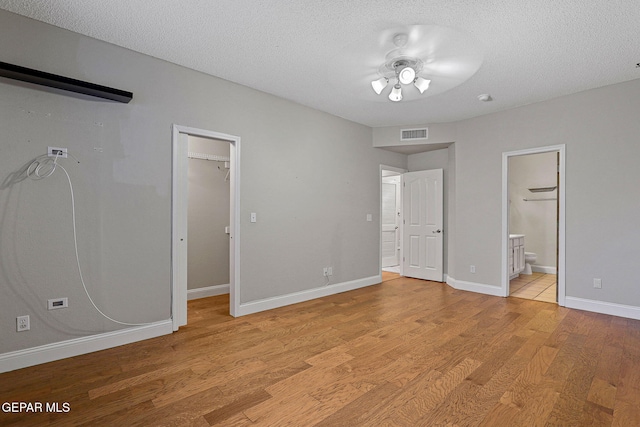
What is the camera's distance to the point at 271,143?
4070 millimetres

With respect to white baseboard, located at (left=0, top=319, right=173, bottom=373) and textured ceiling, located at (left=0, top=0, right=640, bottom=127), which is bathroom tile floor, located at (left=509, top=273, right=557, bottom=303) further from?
white baseboard, located at (left=0, top=319, right=173, bottom=373)

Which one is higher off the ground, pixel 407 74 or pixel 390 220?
pixel 407 74

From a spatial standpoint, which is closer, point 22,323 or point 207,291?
point 22,323

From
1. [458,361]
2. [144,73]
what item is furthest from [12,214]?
[458,361]

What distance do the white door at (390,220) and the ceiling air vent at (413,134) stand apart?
217cm

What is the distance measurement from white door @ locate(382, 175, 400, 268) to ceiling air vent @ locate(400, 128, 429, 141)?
217cm

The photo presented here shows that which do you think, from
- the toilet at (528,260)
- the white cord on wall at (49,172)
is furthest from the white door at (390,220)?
the white cord on wall at (49,172)

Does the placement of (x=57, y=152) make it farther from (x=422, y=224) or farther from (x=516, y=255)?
(x=516, y=255)

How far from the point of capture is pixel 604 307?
3799 mm

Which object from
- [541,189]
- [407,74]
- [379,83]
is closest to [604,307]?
[541,189]

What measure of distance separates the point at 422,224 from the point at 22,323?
562cm

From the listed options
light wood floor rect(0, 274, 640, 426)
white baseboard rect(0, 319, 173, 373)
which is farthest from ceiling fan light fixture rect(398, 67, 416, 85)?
white baseboard rect(0, 319, 173, 373)

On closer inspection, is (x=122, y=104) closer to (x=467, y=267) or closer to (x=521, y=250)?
(x=467, y=267)

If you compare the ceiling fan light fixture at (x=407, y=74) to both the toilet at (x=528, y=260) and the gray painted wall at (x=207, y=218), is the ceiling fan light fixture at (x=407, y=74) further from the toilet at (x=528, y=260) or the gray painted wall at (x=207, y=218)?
the toilet at (x=528, y=260)
